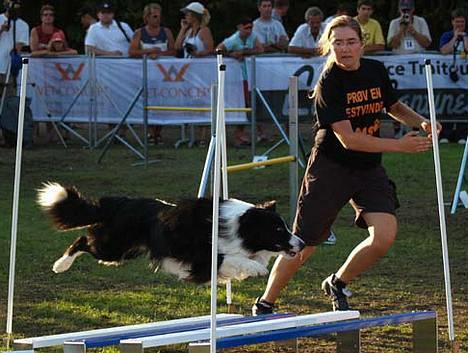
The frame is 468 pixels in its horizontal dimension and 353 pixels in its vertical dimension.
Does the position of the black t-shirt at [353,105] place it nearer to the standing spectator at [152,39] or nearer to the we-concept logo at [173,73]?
the we-concept logo at [173,73]

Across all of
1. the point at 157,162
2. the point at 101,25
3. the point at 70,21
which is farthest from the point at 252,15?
the point at 157,162

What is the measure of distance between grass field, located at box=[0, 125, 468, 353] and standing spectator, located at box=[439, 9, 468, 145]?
2771mm

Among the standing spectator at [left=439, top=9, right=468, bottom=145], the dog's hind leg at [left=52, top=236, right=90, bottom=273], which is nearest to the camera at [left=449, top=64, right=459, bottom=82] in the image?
the standing spectator at [left=439, top=9, right=468, bottom=145]

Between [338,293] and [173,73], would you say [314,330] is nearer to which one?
[338,293]

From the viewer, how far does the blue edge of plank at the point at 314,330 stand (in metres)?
5.14

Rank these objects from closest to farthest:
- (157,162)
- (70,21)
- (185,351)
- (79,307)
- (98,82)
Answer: (185,351), (79,307), (157,162), (98,82), (70,21)

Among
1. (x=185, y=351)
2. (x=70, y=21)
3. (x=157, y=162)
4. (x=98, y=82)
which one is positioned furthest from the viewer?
(x=70, y=21)

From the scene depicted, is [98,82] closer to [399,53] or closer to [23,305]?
[399,53]

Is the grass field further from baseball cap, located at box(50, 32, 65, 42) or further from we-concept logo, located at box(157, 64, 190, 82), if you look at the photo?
baseball cap, located at box(50, 32, 65, 42)

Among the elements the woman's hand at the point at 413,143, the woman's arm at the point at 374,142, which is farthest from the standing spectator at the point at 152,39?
the woman's hand at the point at 413,143

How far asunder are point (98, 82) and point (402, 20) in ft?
13.8

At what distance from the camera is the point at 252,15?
930 inches

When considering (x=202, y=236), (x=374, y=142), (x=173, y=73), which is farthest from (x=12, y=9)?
(x=374, y=142)

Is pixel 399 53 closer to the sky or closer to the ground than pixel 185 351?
closer to the sky
